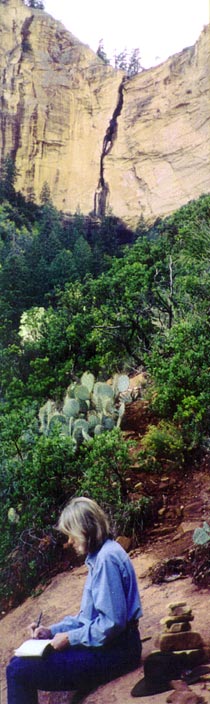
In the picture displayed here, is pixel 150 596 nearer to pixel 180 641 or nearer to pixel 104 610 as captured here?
pixel 180 641

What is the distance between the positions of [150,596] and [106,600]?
76 cm

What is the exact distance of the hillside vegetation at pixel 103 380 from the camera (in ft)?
12.7

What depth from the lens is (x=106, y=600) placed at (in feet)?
7.88

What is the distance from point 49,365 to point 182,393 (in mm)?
2293

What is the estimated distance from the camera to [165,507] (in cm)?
389

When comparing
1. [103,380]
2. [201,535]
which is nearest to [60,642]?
[201,535]

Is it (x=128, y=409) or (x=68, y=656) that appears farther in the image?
(x=128, y=409)

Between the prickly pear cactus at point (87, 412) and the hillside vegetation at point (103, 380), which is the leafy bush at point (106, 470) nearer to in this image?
the hillside vegetation at point (103, 380)

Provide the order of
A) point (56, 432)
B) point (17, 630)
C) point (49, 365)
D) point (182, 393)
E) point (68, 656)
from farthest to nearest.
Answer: point (49, 365), point (182, 393), point (56, 432), point (17, 630), point (68, 656)

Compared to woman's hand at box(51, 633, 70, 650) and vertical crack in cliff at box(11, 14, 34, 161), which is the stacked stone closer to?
woman's hand at box(51, 633, 70, 650)

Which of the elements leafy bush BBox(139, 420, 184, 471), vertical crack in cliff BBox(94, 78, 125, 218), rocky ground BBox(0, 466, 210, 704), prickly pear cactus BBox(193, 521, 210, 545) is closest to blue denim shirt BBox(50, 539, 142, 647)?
rocky ground BBox(0, 466, 210, 704)

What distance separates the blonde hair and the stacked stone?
591mm

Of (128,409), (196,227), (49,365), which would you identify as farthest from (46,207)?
(128,409)

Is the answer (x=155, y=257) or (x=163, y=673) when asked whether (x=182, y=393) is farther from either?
(x=155, y=257)
